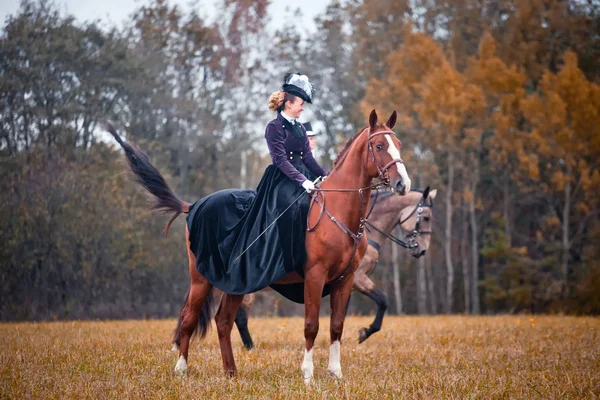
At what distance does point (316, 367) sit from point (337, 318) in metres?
1.09

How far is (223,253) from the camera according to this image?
23.9 feet

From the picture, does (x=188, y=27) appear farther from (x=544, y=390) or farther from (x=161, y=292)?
(x=544, y=390)

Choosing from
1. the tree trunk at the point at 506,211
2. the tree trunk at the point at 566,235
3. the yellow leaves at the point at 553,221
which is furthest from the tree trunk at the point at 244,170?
the tree trunk at the point at 566,235

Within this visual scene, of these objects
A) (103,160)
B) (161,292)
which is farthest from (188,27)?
(161,292)

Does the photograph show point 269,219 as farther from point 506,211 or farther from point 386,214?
point 506,211

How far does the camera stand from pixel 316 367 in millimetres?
7828

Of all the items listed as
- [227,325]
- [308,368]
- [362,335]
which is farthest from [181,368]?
[362,335]

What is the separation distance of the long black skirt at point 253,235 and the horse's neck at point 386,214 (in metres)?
3.61

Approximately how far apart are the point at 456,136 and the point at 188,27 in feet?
38.9

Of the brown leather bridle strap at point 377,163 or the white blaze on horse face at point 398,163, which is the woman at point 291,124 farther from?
the white blaze on horse face at point 398,163

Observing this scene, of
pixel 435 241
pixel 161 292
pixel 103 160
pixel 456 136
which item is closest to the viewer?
pixel 103 160

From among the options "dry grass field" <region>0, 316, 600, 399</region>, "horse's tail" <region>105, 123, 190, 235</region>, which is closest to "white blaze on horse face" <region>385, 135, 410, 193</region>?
"dry grass field" <region>0, 316, 600, 399</region>

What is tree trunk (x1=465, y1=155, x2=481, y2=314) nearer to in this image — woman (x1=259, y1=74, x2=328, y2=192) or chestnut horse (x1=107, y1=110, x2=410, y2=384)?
woman (x1=259, y1=74, x2=328, y2=192)

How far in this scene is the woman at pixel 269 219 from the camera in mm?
6918
